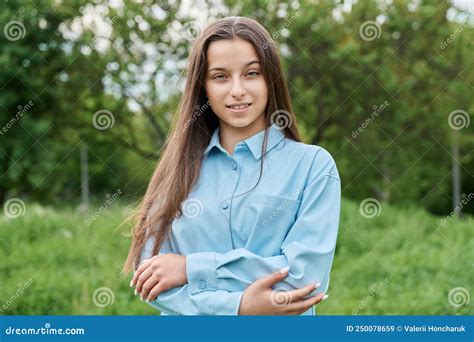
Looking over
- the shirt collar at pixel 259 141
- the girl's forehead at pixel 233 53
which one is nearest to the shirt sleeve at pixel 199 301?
the shirt collar at pixel 259 141

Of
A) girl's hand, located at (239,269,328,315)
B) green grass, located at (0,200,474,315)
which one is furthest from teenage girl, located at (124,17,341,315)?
green grass, located at (0,200,474,315)

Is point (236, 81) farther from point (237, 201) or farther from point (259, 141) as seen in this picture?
point (237, 201)

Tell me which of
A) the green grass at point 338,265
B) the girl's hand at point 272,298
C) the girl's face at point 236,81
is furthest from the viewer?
the green grass at point 338,265

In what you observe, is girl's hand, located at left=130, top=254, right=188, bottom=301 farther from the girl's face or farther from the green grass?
the green grass

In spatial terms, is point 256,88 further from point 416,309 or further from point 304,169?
point 416,309

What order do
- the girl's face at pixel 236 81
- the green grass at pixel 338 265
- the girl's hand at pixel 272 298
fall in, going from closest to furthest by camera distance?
the girl's hand at pixel 272 298 → the girl's face at pixel 236 81 → the green grass at pixel 338 265

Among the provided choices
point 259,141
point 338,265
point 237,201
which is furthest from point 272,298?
point 338,265

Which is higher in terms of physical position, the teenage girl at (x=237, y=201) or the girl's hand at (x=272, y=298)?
the teenage girl at (x=237, y=201)

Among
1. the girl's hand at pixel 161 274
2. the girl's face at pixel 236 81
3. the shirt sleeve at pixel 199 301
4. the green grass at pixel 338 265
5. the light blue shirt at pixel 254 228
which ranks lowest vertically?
the green grass at pixel 338 265

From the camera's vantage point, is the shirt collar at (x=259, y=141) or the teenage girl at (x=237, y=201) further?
the shirt collar at (x=259, y=141)

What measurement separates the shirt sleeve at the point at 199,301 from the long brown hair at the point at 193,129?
0.43 ft

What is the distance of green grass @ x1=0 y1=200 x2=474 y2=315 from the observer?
5094 mm

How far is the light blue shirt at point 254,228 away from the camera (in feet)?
5.50

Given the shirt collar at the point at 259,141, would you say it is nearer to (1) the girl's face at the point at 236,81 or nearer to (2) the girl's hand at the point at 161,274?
(1) the girl's face at the point at 236,81
